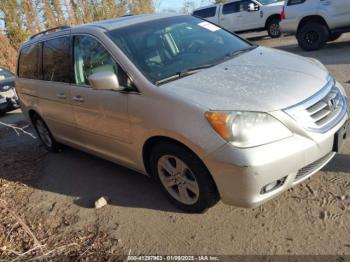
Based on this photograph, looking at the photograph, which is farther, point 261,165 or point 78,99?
point 78,99

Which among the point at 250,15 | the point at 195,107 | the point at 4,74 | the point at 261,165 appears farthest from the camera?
the point at 250,15

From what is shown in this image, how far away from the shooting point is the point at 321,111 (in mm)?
3084

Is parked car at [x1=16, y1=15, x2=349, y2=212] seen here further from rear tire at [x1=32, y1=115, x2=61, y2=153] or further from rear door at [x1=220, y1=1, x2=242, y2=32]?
rear door at [x1=220, y1=1, x2=242, y2=32]

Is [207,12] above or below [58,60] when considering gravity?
below

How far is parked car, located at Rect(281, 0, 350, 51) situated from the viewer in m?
10.0

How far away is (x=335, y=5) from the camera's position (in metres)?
10.0

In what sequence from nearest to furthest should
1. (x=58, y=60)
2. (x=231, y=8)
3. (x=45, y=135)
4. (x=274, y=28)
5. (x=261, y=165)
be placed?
(x=261, y=165)
(x=58, y=60)
(x=45, y=135)
(x=274, y=28)
(x=231, y=8)

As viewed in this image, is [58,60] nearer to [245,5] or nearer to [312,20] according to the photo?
[312,20]

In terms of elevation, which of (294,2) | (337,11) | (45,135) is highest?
(294,2)

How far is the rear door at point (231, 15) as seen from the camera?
16.6 meters

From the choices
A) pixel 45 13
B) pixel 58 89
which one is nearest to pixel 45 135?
pixel 58 89

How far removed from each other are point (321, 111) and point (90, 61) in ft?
7.76

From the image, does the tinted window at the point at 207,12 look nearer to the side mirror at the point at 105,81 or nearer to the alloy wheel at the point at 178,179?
the side mirror at the point at 105,81

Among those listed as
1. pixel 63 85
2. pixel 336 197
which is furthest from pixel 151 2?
pixel 336 197
